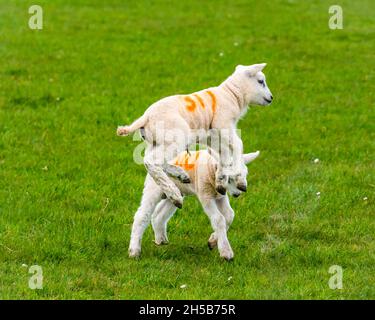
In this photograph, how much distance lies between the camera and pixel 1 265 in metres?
8.39

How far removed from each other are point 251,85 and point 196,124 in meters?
0.83

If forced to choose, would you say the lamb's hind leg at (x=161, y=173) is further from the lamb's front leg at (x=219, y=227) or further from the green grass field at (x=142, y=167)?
the lamb's front leg at (x=219, y=227)

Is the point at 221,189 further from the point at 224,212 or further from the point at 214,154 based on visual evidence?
the point at 224,212

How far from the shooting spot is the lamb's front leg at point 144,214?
28.6 feet

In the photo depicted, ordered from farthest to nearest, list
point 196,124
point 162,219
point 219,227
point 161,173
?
point 162,219, point 219,227, point 196,124, point 161,173

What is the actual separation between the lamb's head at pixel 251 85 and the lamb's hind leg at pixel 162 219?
163 centimetres

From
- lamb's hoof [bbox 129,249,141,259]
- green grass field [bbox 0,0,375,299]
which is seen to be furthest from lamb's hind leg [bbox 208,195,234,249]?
lamb's hoof [bbox 129,249,141,259]

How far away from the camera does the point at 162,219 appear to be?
9133mm

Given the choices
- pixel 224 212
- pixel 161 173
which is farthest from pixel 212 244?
pixel 161 173

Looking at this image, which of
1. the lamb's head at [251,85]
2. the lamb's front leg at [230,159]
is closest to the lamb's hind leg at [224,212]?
the lamb's front leg at [230,159]

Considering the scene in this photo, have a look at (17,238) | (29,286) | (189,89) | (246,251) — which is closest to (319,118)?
(189,89)

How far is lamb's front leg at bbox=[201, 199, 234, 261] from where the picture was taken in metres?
8.62

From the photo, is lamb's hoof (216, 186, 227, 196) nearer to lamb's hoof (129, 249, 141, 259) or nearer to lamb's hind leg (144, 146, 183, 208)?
lamb's hind leg (144, 146, 183, 208)
